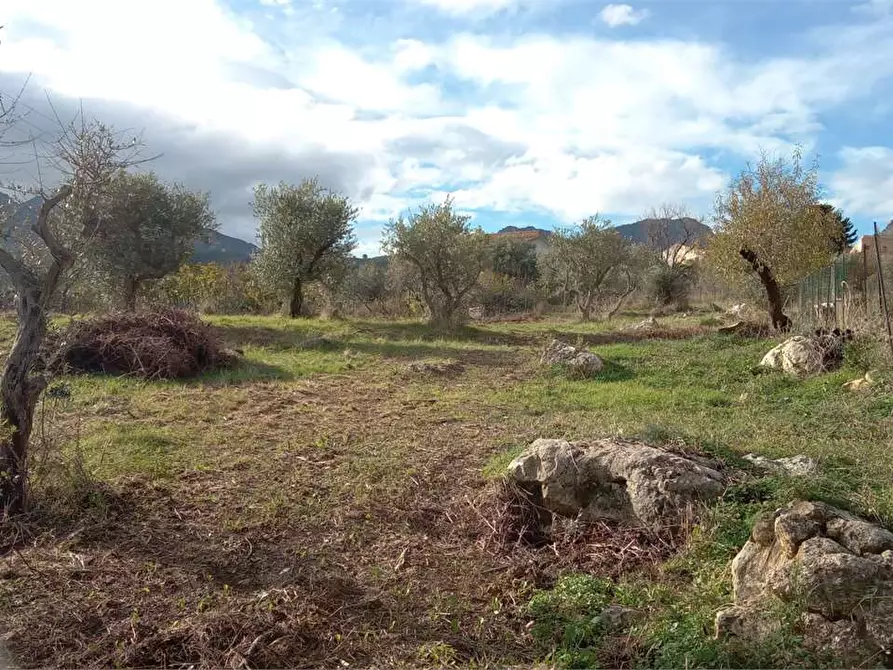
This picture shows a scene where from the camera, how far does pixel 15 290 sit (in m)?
4.62

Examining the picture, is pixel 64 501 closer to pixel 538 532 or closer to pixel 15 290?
pixel 15 290

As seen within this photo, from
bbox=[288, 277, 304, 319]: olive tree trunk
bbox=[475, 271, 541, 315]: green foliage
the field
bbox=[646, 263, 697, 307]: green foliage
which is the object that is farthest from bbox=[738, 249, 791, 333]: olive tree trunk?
bbox=[646, 263, 697, 307]: green foliage

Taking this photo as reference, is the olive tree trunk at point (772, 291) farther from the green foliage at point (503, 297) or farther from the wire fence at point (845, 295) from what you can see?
the green foliage at point (503, 297)

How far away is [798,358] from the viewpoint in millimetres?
9734

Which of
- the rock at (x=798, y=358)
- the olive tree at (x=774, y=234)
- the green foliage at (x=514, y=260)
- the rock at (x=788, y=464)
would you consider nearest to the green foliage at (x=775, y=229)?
the olive tree at (x=774, y=234)

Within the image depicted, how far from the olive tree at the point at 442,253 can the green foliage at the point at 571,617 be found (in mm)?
15738

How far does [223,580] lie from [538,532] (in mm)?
2178

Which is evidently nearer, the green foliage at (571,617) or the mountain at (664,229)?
the green foliage at (571,617)

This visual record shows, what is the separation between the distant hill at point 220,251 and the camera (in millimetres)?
18812

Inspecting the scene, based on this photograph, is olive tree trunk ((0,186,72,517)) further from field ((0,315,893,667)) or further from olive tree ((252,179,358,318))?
olive tree ((252,179,358,318))

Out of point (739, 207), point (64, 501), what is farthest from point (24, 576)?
Answer: point (739, 207)

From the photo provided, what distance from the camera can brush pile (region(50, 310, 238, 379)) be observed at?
33.9 feet

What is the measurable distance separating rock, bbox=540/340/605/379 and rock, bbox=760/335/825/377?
2708 mm

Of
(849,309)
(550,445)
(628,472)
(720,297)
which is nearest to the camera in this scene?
(628,472)
